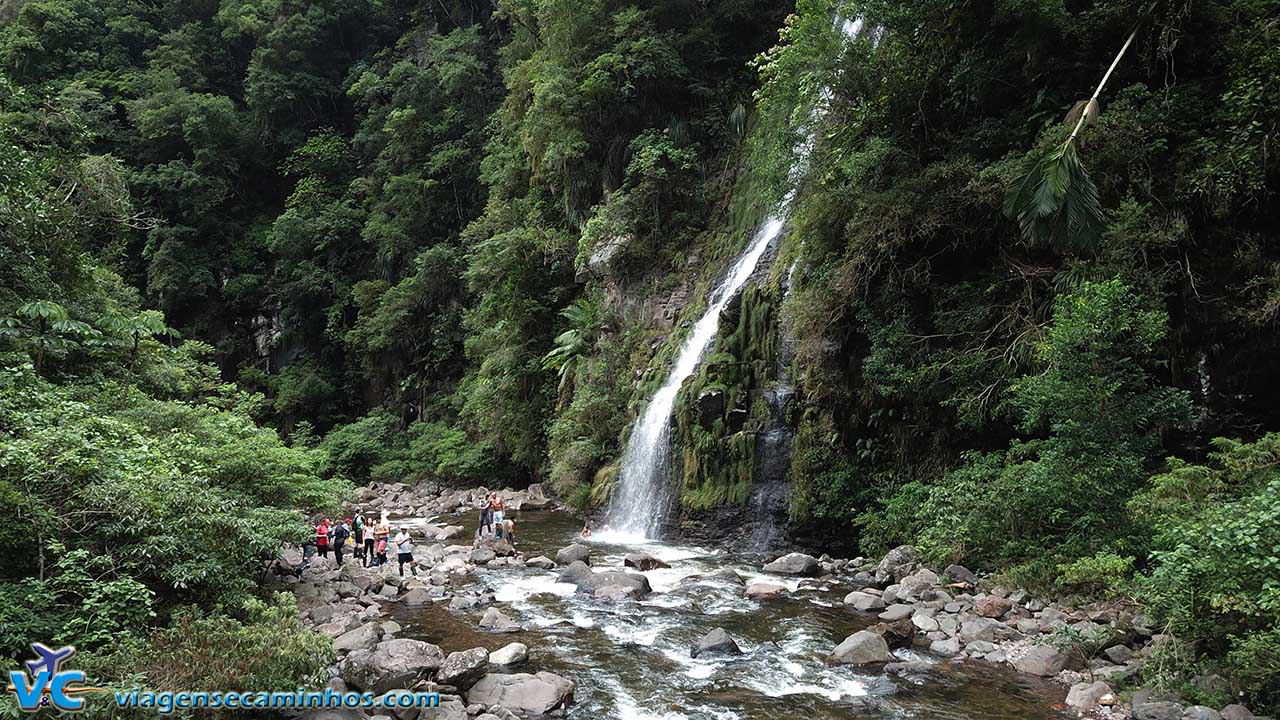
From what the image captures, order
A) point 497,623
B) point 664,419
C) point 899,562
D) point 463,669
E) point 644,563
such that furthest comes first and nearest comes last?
point 664,419, point 644,563, point 899,562, point 497,623, point 463,669

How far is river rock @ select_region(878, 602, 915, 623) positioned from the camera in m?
8.94

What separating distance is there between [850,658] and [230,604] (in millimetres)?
6590

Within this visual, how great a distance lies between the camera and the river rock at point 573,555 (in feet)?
43.0

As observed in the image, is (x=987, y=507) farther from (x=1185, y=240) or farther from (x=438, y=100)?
(x=438, y=100)

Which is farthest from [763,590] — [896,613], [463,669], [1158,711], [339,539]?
[339,539]

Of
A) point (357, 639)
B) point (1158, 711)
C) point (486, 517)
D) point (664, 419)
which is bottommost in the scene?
point (486, 517)

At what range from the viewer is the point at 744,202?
20172 millimetres

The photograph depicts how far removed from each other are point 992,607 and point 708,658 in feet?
11.9

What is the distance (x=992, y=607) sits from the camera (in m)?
8.65

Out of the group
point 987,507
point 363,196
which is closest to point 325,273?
point 363,196

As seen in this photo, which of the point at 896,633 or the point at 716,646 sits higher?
the point at 896,633

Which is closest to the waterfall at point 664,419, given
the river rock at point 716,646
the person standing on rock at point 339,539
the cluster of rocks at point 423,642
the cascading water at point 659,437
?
the cascading water at point 659,437

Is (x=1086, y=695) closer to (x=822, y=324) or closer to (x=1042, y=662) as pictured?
(x=1042, y=662)

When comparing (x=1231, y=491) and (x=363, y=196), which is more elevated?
(x=363, y=196)
